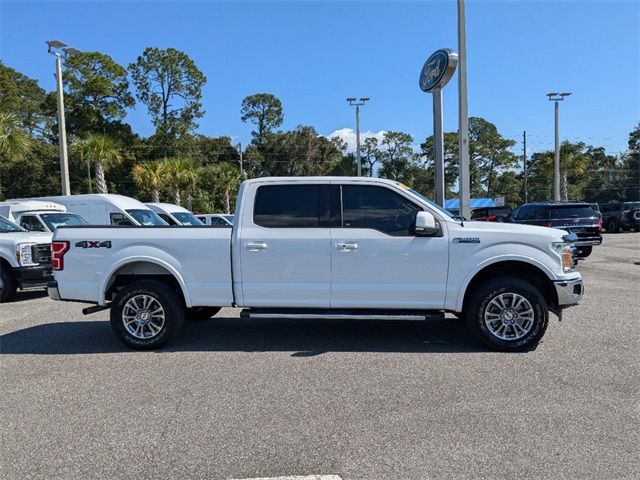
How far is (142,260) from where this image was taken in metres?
6.20

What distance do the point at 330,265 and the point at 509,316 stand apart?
7.04ft

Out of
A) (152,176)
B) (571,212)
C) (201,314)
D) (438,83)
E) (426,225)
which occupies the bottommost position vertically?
(201,314)

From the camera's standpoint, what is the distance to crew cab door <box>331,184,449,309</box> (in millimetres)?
5953

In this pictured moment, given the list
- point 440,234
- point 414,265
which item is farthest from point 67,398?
point 440,234

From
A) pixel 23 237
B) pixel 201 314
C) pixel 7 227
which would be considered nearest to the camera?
pixel 201 314

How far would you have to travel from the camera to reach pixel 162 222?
18.7 m

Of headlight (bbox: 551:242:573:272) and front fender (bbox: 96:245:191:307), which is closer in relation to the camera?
headlight (bbox: 551:242:573:272)

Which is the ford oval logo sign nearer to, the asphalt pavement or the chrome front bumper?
the asphalt pavement

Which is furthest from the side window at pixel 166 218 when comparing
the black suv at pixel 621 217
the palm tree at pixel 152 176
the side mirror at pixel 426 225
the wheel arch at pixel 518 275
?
the black suv at pixel 621 217

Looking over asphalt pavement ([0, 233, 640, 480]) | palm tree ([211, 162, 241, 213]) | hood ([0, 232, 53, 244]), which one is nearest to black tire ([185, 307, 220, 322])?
asphalt pavement ([0, 233, 640, 480])

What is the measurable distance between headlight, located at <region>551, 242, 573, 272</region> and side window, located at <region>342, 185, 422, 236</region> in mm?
1629

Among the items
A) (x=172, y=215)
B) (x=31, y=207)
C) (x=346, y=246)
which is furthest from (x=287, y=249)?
(x=172, y=215)

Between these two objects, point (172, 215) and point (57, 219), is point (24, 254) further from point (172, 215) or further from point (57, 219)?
point (172, 215)

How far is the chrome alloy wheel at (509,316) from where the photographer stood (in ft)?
19.4
